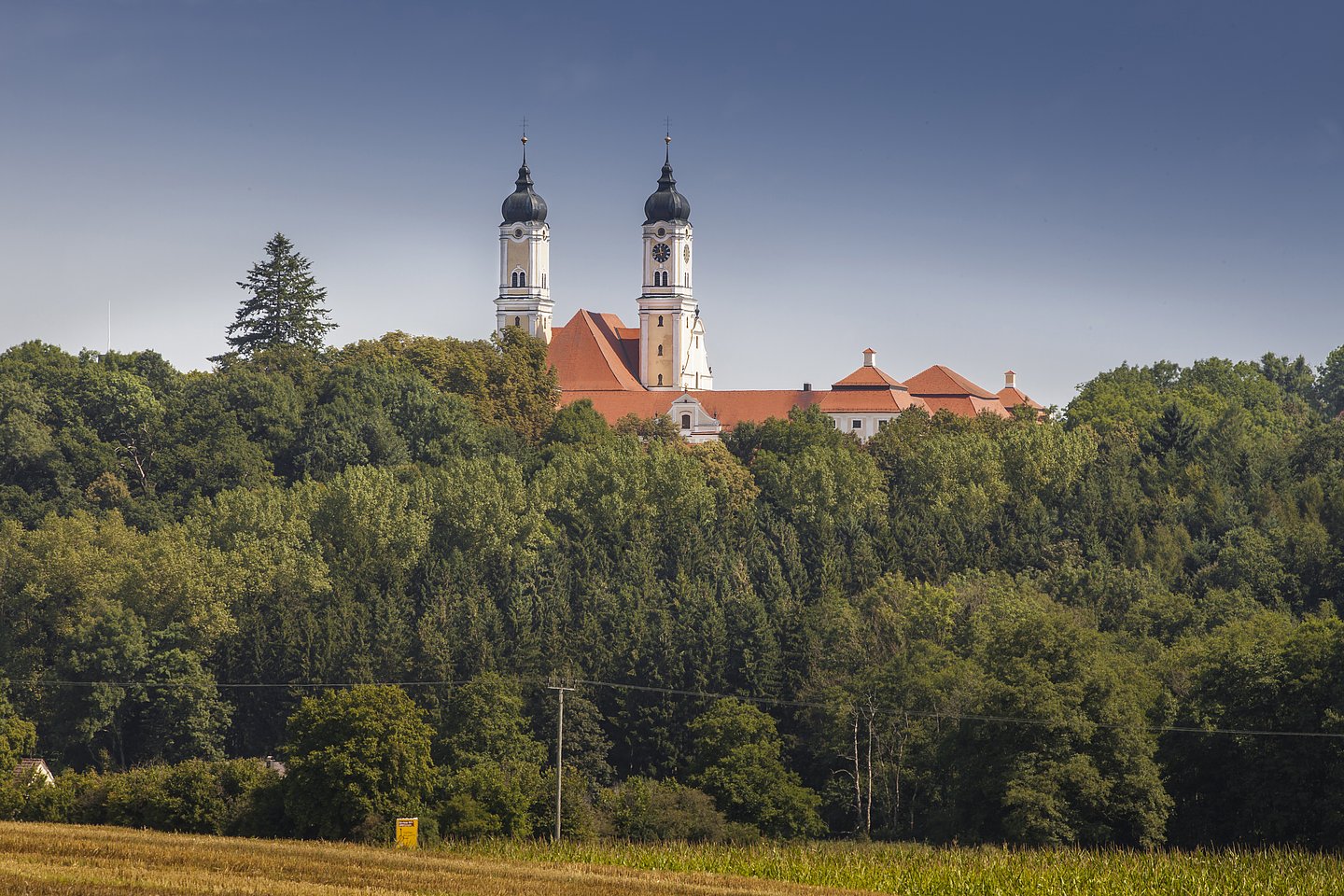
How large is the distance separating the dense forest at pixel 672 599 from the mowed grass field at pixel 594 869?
27.0 feet

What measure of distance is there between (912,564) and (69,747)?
35.3 meters

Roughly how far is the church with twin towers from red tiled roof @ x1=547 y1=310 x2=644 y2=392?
60mm

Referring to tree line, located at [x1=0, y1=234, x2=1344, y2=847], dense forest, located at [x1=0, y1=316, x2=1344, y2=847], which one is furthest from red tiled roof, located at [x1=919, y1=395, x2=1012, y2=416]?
dense forest, located at [x1=0, y1=316, x2=1344, y2=847]

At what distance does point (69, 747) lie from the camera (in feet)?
262

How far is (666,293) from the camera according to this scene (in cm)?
14825

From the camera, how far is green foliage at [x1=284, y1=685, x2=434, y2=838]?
6075 centimetres

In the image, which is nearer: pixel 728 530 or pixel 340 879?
pixel 340 879

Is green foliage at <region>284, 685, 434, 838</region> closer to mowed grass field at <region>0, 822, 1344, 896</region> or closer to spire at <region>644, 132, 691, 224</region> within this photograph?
mowed grass field at <region>0, 822, 1344, 896</region>

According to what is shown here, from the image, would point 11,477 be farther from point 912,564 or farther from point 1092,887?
point 1092,887

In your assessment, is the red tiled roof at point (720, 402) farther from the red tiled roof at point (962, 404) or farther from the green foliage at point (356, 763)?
the green foliage at point (356, 763)

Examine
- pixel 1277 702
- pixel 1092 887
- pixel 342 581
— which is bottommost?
pixel 1092 887

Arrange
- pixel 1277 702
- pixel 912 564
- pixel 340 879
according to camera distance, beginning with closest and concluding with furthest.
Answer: pixel 340 879 → pixel 1277 702 → pixel 912 564

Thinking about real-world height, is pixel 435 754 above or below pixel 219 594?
below

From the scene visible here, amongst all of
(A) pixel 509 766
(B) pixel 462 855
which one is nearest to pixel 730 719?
(A) pixel 509 766
